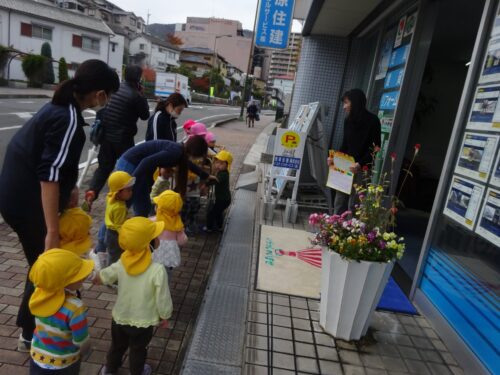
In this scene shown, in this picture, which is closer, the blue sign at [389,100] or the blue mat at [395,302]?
the blue mat at [395,302]

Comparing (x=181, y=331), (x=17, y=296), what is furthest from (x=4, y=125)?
(x=181, y=331)

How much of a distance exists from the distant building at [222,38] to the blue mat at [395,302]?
10150 centimetres

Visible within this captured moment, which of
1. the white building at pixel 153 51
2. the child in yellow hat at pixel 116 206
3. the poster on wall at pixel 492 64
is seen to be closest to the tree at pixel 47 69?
the white building at pixel 153 51

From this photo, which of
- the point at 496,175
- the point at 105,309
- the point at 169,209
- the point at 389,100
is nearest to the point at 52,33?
the point at 389,100

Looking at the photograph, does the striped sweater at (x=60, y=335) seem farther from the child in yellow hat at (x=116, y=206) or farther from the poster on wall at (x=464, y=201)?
the poster on wall at (x=464, y=201)

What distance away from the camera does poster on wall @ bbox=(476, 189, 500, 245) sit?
2488 millimetres

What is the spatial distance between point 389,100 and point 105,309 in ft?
13.2

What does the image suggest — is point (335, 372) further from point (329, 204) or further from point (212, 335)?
point (329, 204)

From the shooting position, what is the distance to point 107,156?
483cm

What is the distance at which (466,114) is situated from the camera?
3.00 m

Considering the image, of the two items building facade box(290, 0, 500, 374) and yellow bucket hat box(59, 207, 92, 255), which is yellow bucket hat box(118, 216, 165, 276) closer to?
yellow bucket hat box(59, 207, 92, 255)

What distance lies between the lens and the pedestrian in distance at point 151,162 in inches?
136

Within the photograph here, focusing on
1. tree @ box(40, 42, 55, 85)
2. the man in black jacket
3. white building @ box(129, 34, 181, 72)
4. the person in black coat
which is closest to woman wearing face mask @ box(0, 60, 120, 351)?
the man in black jacket

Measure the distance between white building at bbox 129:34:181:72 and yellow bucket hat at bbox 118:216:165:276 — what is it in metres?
55.4
